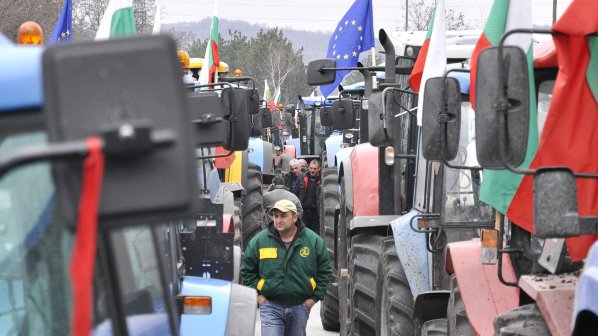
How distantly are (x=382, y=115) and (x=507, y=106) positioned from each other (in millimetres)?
4231

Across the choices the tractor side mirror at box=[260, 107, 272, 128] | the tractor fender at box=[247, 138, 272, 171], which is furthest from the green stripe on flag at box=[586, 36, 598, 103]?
the tractor side mirror at box=[260, 107, 272, 128]

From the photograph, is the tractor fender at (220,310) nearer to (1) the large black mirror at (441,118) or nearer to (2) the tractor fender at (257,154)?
(1) the large black mirror at (441,118)

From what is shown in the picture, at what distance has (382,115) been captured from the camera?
8.54 m

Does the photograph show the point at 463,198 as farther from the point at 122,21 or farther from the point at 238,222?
the point at 238,222

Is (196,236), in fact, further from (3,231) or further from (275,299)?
(3,231)

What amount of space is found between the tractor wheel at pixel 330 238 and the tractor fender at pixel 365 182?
2.27m

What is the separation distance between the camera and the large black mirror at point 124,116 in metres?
2.24

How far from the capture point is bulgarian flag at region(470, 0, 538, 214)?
4973mm

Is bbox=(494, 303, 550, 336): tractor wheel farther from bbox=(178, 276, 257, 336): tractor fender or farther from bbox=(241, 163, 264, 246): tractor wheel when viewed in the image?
bbox=(241, 163, 264, 246): tractor wheel

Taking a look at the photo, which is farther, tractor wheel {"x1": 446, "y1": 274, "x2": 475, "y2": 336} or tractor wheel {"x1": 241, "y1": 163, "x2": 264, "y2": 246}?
tractor wheel {"x1": 241, "y1": 163, "x2": 264, "y2": 246}

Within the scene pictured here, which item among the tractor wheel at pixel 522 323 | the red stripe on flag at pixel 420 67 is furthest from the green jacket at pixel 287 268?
the tractor wheel at pixel 522 323

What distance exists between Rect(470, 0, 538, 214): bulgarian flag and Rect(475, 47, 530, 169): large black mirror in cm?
39

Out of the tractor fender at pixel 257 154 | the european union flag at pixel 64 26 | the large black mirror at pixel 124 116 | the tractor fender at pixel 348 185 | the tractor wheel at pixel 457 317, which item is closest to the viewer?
the large black mirror at pixel 124 116

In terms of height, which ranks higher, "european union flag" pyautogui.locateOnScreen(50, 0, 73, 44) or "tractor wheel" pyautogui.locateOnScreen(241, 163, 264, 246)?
"european union flag" pyautogui.locateOnScreen(50, 0, 73, 44)
